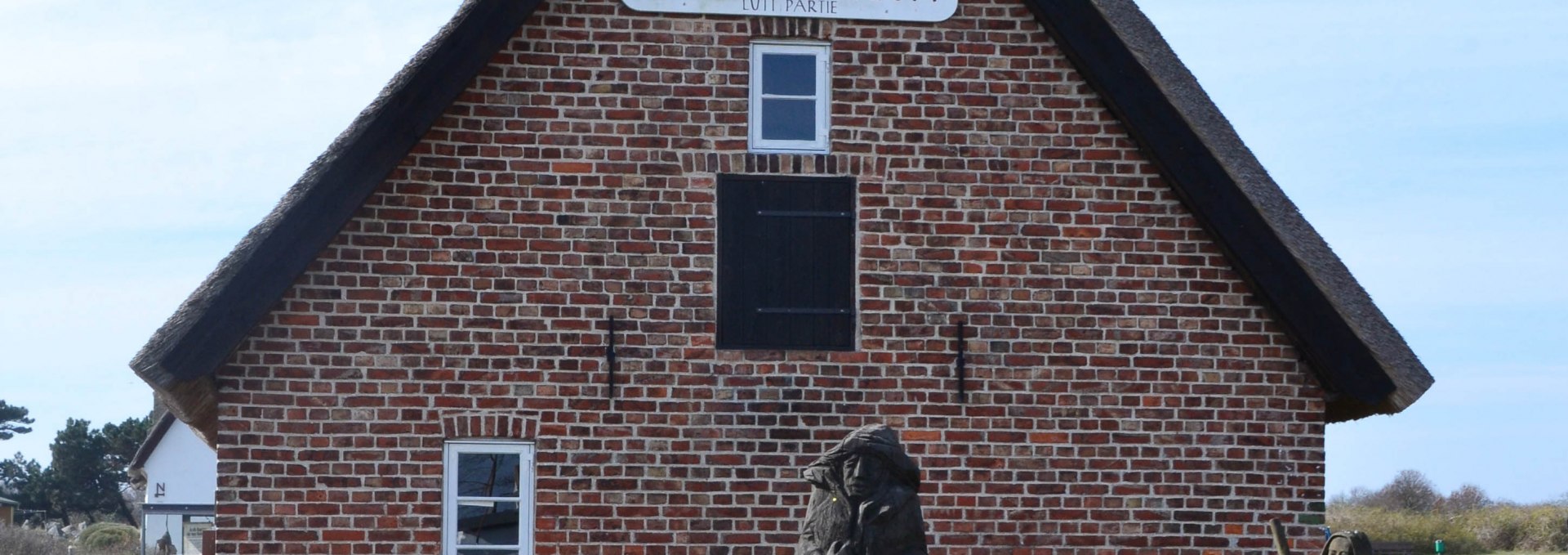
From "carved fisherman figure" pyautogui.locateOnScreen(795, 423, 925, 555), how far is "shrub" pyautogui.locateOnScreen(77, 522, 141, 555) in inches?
1395

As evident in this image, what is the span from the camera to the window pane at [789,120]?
11281 mm

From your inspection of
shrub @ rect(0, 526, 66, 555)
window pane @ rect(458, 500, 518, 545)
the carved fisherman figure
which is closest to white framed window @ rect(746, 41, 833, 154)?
window pane @ rect(458, 500, 518, 545)

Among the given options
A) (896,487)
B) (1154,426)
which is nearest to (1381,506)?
(1154,426)

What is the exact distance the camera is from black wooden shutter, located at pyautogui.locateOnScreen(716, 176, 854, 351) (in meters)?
11.2

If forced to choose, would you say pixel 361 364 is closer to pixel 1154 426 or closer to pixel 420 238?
pixel 420 238

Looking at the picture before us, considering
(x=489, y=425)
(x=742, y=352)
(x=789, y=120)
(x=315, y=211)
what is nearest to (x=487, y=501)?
(x=489, y=425)

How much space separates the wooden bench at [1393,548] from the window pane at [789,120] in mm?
24377

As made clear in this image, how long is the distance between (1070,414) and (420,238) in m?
3.88

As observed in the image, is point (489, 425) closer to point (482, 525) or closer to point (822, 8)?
point (482, 525)

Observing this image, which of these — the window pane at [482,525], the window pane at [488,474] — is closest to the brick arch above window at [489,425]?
the window pane at [488,474]

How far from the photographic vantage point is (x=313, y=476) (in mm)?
10711

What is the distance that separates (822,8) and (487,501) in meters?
3.46

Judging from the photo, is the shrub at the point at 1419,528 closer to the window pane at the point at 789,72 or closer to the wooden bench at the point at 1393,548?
the wooden bench at the point at 1393,548

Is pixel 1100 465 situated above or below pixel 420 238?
below
